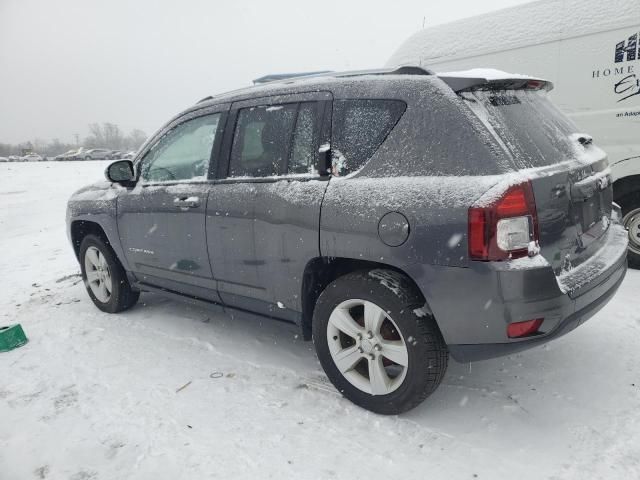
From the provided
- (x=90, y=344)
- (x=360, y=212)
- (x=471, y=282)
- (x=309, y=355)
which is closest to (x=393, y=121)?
(x=360, y=212)

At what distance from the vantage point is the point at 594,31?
474cm

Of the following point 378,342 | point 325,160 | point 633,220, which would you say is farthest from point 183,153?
point 633,220

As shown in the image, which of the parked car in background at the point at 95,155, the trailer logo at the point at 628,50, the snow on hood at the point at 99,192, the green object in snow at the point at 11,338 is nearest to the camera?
the green object in snow at the point at 11,338

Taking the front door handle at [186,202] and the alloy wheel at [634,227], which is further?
the alloy wheel at [634,227]

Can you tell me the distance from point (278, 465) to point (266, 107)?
215 centimetres

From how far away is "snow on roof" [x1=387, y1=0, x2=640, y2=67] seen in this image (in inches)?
183

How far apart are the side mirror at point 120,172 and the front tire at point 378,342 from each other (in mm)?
2205

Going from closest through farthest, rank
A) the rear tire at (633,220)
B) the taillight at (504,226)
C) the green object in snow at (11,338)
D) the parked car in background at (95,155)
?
the taillight at (504,226) < the green object in snow at (11,338) < the rear tire at (633,220) < the parked car in background at (95,155)

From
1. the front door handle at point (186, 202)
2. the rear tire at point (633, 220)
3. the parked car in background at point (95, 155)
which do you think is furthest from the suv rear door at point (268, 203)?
the parked car in background at point (95, 155)

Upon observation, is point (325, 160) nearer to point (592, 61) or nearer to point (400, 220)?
point (400, 220)

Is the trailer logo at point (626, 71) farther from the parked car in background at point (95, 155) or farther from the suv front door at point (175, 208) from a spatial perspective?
the parked car in background at point (95, 155)

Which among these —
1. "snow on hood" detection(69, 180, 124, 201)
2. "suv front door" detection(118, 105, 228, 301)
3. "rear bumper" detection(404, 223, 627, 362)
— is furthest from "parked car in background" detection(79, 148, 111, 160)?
"rear bumper" detection(404, 223, 627, 362)

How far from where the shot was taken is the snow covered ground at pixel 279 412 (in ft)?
7.45

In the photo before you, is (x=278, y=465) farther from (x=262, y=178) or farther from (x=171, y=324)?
(x=171, y=324)
